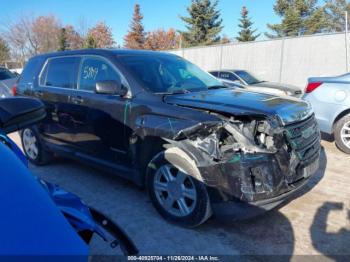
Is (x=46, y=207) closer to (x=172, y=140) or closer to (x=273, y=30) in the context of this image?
(x=172, y=140)

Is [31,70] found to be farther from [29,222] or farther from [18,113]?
[29,222]

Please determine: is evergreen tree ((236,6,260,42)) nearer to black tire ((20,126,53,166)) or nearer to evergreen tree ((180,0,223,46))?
evergreen tree ((180,0,223,46))

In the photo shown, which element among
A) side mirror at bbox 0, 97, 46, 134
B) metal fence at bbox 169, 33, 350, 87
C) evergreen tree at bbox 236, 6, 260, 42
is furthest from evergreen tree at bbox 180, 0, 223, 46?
side mirror at bbox 0, 97, 46, 134

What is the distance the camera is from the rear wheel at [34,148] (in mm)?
5273

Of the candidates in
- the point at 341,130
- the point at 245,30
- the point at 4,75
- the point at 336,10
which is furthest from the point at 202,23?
the point at 341,130

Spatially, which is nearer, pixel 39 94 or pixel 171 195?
pixel 171 195

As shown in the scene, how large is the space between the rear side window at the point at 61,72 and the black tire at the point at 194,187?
6.24ft

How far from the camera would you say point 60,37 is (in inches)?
1737

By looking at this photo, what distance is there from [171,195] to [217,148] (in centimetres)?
76

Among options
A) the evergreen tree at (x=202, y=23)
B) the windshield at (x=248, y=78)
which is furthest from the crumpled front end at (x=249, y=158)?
the evergreen tree at (x=202, y=23)

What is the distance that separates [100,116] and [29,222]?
9.55ft

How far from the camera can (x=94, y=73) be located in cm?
417

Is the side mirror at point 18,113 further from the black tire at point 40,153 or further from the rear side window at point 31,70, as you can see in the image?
the rear side window at point 31,70

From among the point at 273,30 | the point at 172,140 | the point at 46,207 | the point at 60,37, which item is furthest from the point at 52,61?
the point at 60,37
